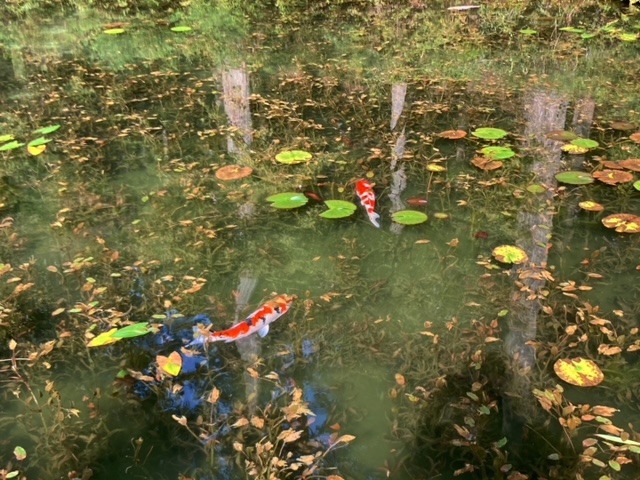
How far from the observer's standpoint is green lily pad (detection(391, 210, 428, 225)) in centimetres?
298

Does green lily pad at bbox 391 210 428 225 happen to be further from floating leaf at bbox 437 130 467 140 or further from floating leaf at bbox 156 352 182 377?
floating leaf at bbox 156 352 182 377

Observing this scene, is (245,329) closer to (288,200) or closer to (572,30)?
(288,200)

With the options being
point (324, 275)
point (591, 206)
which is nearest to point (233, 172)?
point (324, 275)

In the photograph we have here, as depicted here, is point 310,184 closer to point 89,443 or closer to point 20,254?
point 20,254

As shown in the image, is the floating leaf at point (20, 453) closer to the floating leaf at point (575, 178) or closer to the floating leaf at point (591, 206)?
the floating leaf at point (591, 206)

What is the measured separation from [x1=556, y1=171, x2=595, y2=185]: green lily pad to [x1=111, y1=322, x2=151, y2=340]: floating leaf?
2.69 m

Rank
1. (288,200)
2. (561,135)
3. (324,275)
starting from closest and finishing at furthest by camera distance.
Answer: (324,275)
(288,200)
(561,135)

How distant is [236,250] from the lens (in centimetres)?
292

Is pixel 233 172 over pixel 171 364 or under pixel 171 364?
over

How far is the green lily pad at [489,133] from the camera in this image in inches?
152

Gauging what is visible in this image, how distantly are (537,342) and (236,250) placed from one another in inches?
63.8

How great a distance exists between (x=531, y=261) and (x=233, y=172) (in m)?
2.00

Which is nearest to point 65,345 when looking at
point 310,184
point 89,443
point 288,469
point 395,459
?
point 89,443

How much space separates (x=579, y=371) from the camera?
6.84 ft
